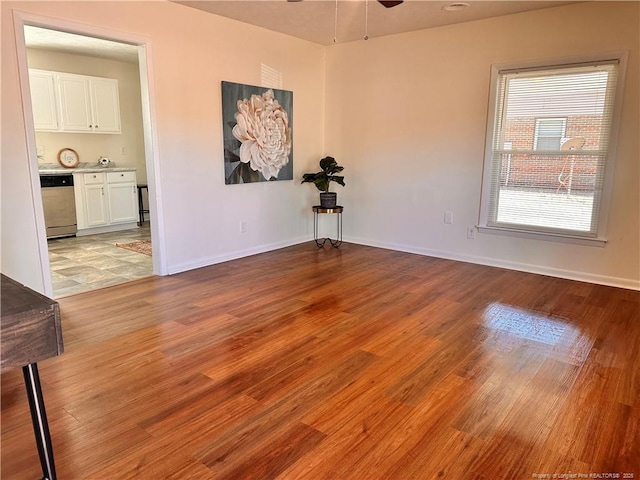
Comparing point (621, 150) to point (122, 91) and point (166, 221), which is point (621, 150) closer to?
point (166, 221)

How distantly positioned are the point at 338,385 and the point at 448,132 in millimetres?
3475

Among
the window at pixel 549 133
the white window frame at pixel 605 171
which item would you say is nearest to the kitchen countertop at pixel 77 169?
the white window frame at pixel 605 171

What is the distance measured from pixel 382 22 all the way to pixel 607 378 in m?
3.83

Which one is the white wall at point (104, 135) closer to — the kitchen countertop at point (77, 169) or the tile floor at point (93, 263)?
the kitchen countertop at point (77, 169)

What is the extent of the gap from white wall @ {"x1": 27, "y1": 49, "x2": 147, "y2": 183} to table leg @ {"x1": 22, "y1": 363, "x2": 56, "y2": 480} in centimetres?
595

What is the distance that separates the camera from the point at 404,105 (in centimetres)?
512

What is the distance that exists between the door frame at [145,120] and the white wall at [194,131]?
0.11 feet

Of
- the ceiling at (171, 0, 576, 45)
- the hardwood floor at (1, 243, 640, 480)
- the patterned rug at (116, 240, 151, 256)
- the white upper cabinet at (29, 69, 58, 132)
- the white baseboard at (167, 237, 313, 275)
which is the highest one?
the ceiling at (171, 0, 576, 45)

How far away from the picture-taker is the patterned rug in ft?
17.5

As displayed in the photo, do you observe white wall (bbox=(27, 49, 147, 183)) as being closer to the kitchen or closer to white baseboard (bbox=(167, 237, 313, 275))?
the kitchen

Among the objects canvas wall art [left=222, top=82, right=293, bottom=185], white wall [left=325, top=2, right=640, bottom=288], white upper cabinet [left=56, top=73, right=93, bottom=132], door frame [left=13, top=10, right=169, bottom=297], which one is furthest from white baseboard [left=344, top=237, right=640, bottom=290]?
white upper cabinet [left=56, top=73, right=93, bottom=132]

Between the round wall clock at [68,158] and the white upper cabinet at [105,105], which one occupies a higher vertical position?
the white upper cabinet at [105,105]

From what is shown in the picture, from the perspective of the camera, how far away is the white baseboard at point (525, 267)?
13.4 ft

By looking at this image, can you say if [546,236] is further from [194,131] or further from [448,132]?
[194,131]
